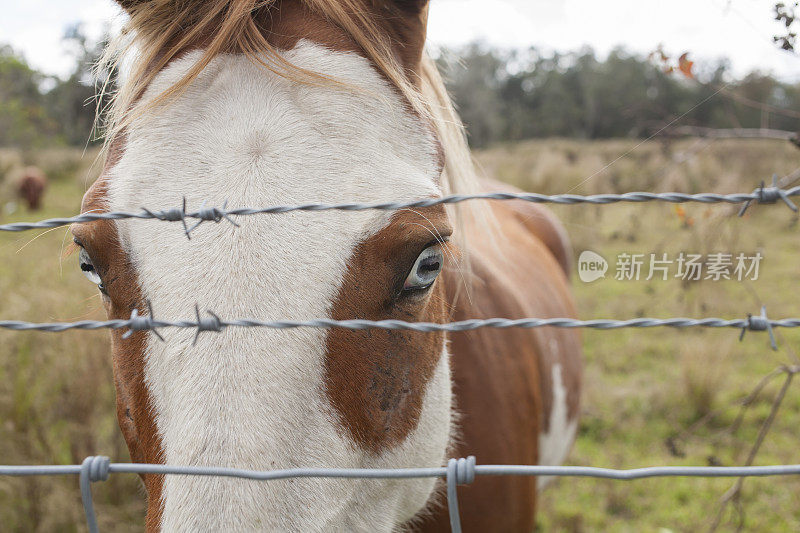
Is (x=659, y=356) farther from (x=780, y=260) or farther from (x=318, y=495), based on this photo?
(x=318, y=495)

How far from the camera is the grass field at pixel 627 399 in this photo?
328 cm

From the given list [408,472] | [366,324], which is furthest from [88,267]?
[408,472]

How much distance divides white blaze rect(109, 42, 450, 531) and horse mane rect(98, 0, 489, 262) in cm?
4

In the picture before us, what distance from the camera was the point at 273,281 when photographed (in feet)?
3.69

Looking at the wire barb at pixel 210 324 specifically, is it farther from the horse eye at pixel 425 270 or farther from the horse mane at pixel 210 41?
the horse mane at pixel 210 41

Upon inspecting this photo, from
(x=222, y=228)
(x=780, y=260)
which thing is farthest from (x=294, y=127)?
(x=780, y=260)

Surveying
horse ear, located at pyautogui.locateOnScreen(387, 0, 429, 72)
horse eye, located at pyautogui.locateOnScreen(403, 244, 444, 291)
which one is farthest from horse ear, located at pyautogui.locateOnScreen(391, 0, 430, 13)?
horse eye, located at pyautogui.locateOnScreen(403, 244, 444, 291)

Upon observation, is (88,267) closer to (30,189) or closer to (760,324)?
(760,324)

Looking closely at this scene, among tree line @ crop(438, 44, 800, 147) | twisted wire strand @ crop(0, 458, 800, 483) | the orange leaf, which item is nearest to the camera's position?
twisted wire strand @ crop(0, 458, 800, 483)

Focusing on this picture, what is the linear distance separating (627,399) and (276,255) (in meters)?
5.08

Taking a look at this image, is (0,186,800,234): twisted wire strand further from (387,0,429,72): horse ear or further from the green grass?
the green grass

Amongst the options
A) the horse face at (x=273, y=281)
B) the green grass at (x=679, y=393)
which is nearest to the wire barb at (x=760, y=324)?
the horse face at (x=273, y=281)

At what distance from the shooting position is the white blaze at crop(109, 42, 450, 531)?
105cm

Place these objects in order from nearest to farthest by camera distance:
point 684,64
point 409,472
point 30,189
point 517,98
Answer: point 409,472 < point 684,64 < point 30,189 < point 517,98
